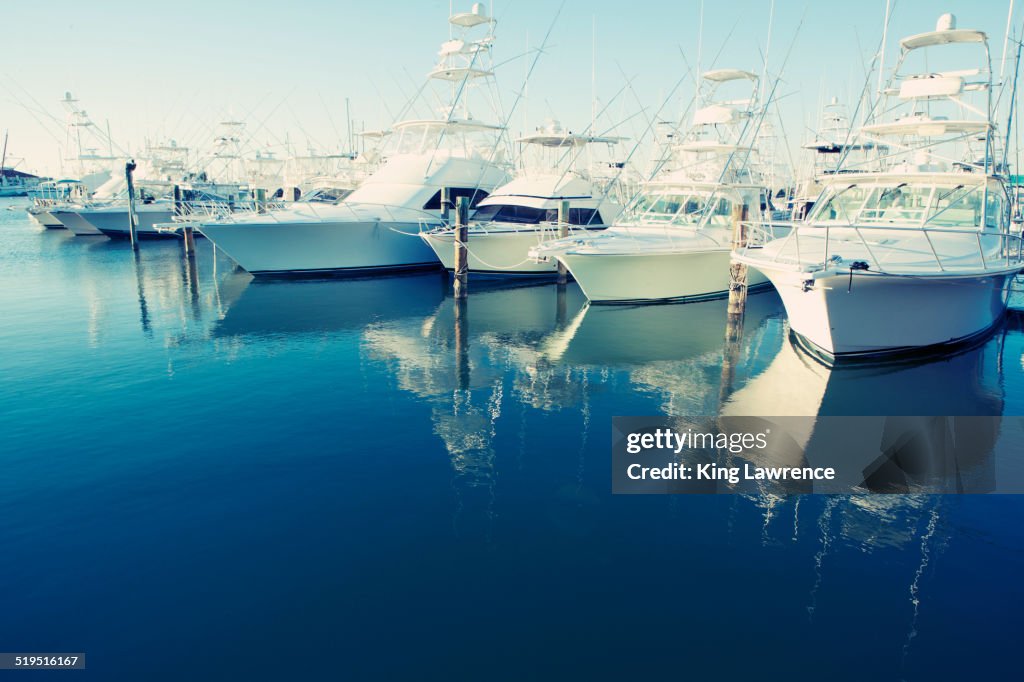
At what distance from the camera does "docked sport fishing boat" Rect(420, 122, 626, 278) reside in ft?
76.6

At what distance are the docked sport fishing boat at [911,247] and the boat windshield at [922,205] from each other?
0.02 metres

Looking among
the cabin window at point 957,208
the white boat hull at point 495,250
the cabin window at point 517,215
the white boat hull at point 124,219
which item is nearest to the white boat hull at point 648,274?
the white boat hull at point 495,250

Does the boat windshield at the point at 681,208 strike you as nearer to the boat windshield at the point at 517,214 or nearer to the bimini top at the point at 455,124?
the boat windshield at the point at 517,214

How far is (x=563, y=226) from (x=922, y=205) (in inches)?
427

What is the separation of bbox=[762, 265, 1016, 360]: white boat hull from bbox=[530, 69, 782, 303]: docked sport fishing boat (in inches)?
212

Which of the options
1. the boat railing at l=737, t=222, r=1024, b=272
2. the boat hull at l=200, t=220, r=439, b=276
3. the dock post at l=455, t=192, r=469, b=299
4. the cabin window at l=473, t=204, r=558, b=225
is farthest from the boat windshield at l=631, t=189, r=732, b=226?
the boat hull at l=200, t=220, r=439, b=276

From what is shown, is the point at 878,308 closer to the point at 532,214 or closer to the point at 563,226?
the point at 563,226

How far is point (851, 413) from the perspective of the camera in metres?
10.8

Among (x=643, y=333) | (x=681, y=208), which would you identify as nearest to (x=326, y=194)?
(x=681, y=208)

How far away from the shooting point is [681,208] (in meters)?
20.2

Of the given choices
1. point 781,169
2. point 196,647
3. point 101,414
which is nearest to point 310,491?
point 196,647

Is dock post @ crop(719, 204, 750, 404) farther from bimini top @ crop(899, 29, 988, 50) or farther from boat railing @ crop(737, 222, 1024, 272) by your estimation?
bimini top @ crop(899, 29, 988, 50)

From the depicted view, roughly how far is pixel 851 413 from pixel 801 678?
266 inches

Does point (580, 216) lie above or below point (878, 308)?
above
